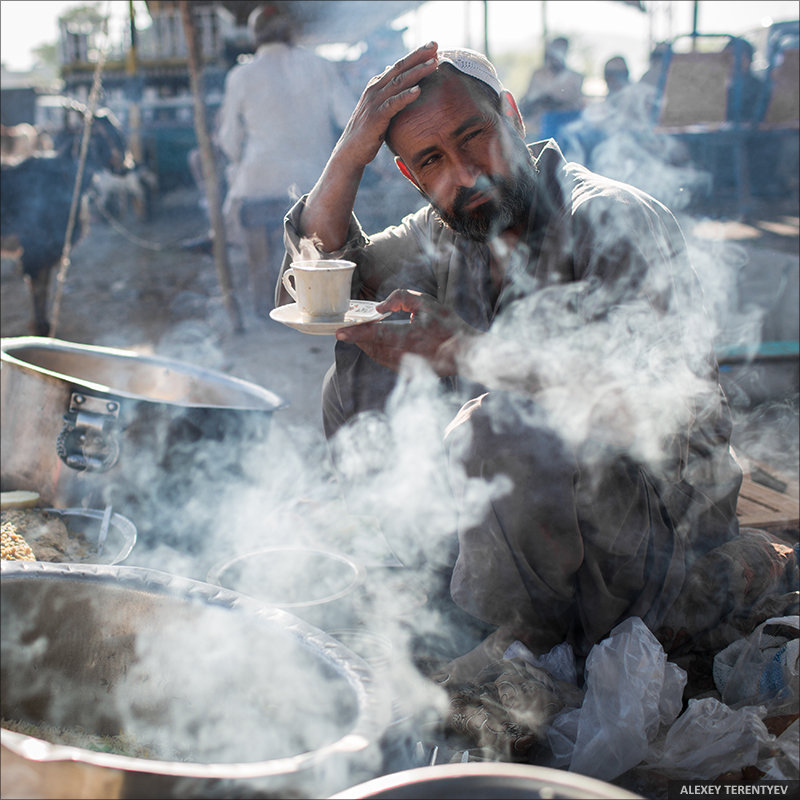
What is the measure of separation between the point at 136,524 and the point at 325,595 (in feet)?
2.52

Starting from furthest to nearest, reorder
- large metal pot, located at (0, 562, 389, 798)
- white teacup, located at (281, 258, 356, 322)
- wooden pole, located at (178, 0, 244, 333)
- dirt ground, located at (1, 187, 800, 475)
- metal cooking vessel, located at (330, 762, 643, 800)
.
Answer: wooden pole, located at (178, 0, 244, 333), dirt ground, located at (1, 187, 800, 475), white teacup, located at (281, 258, 356, 322), large metal pot, located at (0, 562, 389, 798), metal cooking vessel, located at (330, 762, 643, 800)

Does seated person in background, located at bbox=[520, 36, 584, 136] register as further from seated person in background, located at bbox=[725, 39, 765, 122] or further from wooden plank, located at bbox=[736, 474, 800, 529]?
wooden plank, located at bbox=[736, 474, 800, 529]

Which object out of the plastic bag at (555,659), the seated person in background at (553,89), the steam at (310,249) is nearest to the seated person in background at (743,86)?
the seated person in background at (553,89)

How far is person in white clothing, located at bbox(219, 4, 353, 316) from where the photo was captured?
19.1 ft

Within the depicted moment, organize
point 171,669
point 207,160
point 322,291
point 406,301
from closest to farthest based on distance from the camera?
point 171,669
point 406,301
point 322,291
point 207,160

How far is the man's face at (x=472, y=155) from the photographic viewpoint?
7.13 ft

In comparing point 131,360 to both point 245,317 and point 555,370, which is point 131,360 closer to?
point 555,370

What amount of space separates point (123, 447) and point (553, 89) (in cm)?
1000

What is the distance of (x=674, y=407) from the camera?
1.92 meters

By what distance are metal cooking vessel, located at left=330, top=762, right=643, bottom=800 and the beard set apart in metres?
1.52

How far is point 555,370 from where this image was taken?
1930mm

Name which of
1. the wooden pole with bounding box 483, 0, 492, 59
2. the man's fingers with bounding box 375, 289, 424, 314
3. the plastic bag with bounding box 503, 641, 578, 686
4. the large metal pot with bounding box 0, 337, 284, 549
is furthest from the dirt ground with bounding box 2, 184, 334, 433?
the wooden pole with bounding box 483, 0, 492, 59

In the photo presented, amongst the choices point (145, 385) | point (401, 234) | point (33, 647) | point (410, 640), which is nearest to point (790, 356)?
point (401, 234)

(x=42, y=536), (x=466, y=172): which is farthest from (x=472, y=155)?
(x=42, y=536)
